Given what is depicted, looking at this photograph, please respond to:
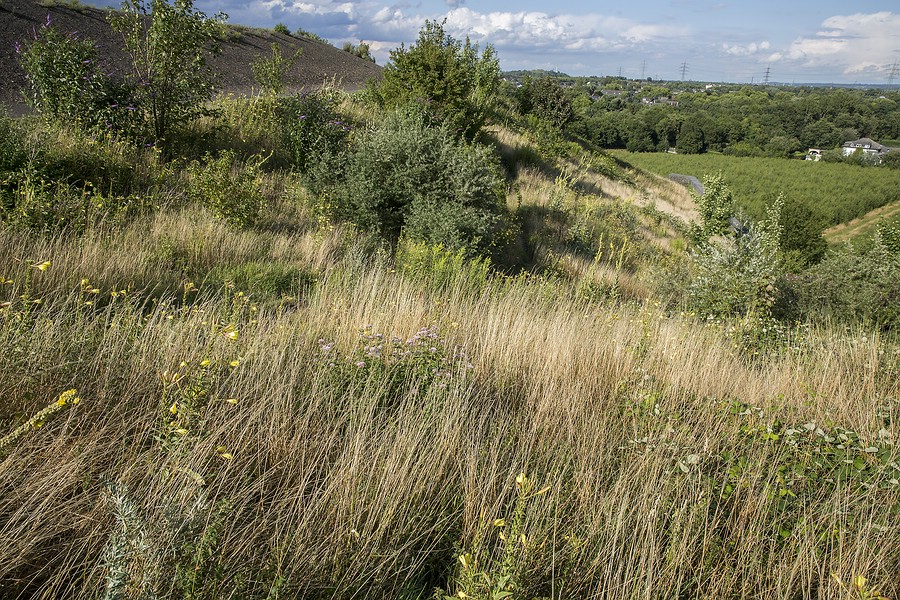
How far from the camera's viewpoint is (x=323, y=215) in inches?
288

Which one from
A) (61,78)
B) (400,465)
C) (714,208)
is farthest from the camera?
(714,208)

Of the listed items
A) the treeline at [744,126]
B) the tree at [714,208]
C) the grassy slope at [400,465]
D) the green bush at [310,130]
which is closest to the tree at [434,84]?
the green bush at [310,130]

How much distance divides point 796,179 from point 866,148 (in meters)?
37.6

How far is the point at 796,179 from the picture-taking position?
229ft

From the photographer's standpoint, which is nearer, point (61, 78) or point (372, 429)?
point (372, 429)

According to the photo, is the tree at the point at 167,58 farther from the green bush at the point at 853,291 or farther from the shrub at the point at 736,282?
the green bush at the point at 853,291

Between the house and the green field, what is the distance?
38.3ft

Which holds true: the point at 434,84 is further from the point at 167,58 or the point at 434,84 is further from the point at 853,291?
the point at 853,291

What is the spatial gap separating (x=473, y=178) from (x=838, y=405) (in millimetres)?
5763

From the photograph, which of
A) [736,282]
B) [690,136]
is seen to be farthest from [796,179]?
[736,282]

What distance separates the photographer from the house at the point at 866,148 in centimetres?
8571

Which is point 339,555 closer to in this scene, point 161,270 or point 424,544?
point 424,544

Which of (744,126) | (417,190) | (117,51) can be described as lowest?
(417,190)

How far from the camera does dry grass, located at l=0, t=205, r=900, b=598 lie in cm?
181
